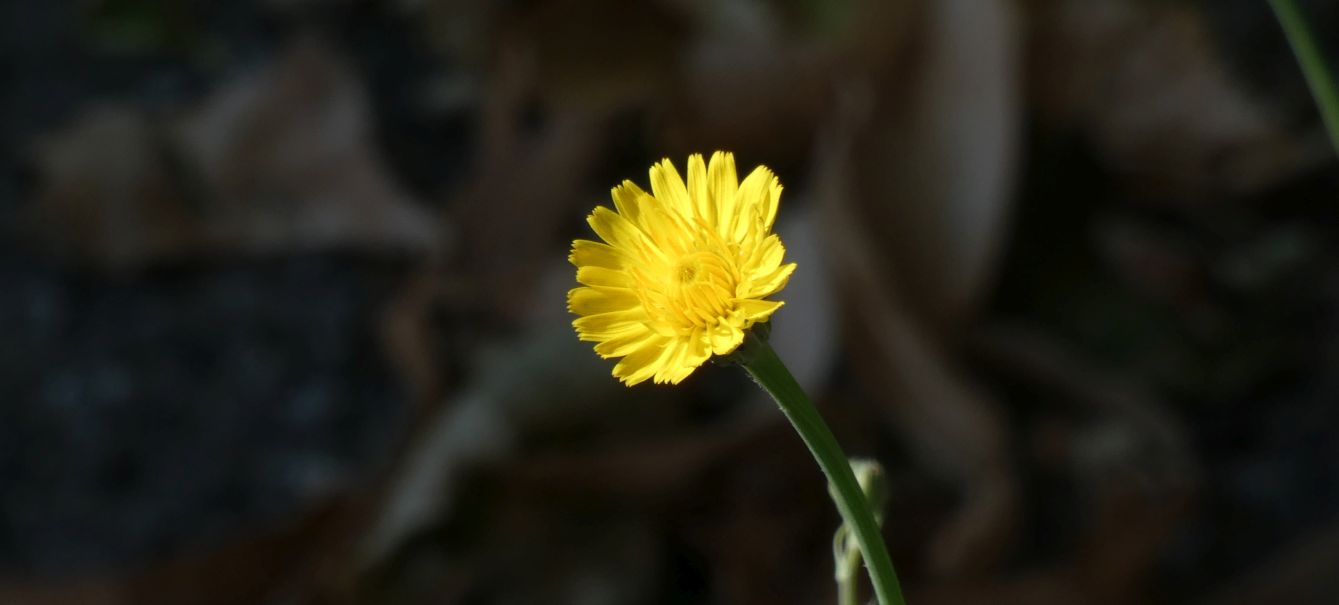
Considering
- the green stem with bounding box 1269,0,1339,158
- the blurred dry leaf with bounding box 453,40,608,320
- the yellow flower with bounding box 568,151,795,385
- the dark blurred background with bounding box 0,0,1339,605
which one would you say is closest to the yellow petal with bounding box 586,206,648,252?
the yellow flower with bounding box 568,151,795,385

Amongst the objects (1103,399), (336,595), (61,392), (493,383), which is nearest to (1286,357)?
(1103,399)

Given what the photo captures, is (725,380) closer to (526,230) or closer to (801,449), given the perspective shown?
(801,449)

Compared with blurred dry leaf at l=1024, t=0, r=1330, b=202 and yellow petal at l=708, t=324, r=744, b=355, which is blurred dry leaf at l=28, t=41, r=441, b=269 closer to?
blurred dry leaf at l=1024, t=0, r=1330, b=202

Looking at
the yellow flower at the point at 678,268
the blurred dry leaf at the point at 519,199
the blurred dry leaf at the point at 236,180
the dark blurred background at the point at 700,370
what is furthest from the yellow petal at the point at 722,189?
the blurred dry leaf at the point at 236,180

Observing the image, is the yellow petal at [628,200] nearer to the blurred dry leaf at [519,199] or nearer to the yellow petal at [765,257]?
the yellow petal at [765,257]

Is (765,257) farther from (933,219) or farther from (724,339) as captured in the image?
(933,219)

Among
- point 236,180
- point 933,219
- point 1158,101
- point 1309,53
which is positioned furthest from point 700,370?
point 1309,53

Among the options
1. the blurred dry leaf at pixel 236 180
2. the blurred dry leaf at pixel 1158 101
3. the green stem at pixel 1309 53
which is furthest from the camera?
the blurred dry leaf at pixel 236 180
